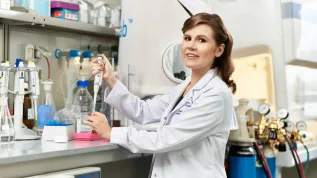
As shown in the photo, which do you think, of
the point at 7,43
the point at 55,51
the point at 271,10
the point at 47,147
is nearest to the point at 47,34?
the point at 55,51

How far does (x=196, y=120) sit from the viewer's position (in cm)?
162

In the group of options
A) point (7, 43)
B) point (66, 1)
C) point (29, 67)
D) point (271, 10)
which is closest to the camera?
point (29, 67)

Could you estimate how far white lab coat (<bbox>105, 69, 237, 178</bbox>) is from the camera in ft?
5.32

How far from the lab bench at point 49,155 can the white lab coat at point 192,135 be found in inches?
3.2

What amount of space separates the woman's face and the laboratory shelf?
0.80 metres

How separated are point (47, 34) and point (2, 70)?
664 millimetres

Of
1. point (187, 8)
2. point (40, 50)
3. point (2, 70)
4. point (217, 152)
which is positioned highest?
point (187, 8)

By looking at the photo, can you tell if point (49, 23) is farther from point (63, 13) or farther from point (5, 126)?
point (5, 126)

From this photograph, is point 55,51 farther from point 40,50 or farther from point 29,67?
point 29,67

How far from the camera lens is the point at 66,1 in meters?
2.33

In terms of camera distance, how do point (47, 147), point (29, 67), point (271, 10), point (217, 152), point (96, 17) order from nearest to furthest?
point (47, 147)
point (217, 152)
point (29, 67)
point (96, 17)
point (271, 10)

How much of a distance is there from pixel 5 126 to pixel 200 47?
2.76 ft

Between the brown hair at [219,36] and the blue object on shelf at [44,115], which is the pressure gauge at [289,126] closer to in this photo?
the brown hair at [219,36]

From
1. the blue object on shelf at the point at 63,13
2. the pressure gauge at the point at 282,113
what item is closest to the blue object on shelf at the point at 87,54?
the blue object on shelf at the point at 63,13
